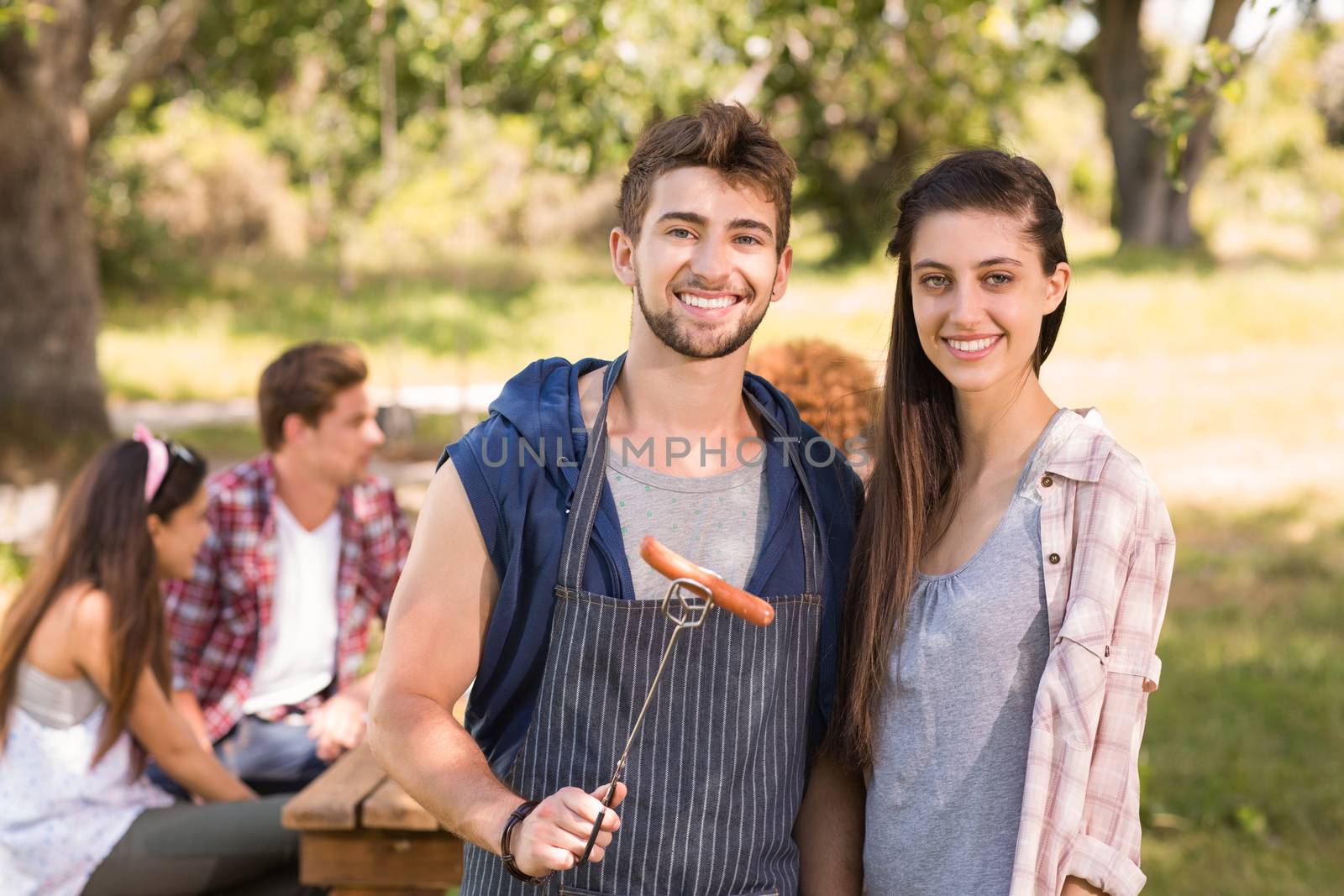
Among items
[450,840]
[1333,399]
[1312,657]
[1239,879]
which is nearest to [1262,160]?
[1333,399]

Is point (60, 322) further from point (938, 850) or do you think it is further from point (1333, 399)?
point (1333, 399)

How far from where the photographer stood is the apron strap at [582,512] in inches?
84.8

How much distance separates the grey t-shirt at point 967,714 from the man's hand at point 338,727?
211 cm

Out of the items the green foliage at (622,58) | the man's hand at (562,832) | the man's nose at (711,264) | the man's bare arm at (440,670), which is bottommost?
the man's hand at (562,832)

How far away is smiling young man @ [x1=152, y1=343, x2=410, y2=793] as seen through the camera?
3.97 m

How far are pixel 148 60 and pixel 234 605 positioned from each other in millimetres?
6780

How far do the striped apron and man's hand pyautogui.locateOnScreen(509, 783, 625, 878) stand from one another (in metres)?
0.24

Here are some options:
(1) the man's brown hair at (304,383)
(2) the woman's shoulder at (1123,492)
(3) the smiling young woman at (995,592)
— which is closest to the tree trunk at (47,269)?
(1) the man's brown hair at (304,383)

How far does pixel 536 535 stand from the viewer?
2170mm

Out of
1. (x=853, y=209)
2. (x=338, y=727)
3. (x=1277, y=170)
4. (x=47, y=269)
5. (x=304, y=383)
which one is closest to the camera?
(x=338, y=727)

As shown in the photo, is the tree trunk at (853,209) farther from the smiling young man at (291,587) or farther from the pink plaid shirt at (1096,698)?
the pink plaid shirt at (1096,698)

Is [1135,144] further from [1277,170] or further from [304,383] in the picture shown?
[304,383]

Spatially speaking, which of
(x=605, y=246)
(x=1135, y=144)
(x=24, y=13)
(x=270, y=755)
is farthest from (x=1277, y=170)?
(x=270, y=755)

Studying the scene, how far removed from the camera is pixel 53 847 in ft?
10.6
